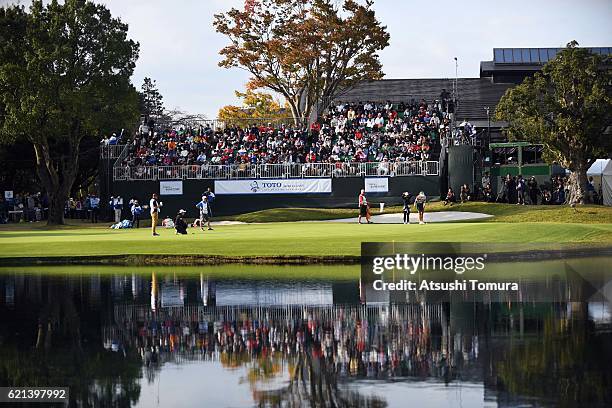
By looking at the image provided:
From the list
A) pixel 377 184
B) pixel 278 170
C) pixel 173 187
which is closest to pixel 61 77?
pixel 173 187

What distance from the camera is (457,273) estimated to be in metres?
24.0

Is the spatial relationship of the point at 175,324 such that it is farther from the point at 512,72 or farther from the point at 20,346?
the point at 512,72

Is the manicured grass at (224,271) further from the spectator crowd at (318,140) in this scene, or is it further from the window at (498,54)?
the window at (498,54)

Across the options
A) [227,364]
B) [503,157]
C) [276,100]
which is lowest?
[227,364]

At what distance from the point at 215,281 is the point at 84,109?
3690 cm

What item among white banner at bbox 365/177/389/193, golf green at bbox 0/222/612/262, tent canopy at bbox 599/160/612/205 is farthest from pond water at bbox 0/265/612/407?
white banner at bbox 365/177/389/193

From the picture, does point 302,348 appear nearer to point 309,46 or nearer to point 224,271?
point 224,271

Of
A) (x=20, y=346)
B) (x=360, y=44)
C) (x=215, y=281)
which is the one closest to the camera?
(x=20, y=346)

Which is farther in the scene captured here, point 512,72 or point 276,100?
point 276,100

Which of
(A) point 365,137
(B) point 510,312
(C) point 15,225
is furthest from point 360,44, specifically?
(B) point 510,312

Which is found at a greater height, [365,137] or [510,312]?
[365,137]

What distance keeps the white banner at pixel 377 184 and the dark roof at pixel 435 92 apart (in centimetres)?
1841

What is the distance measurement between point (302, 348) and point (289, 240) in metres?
20.7

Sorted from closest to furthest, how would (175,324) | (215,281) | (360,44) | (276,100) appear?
1. (175,324)
2. (215,281)
3. (360,44)
4. (276,100)
